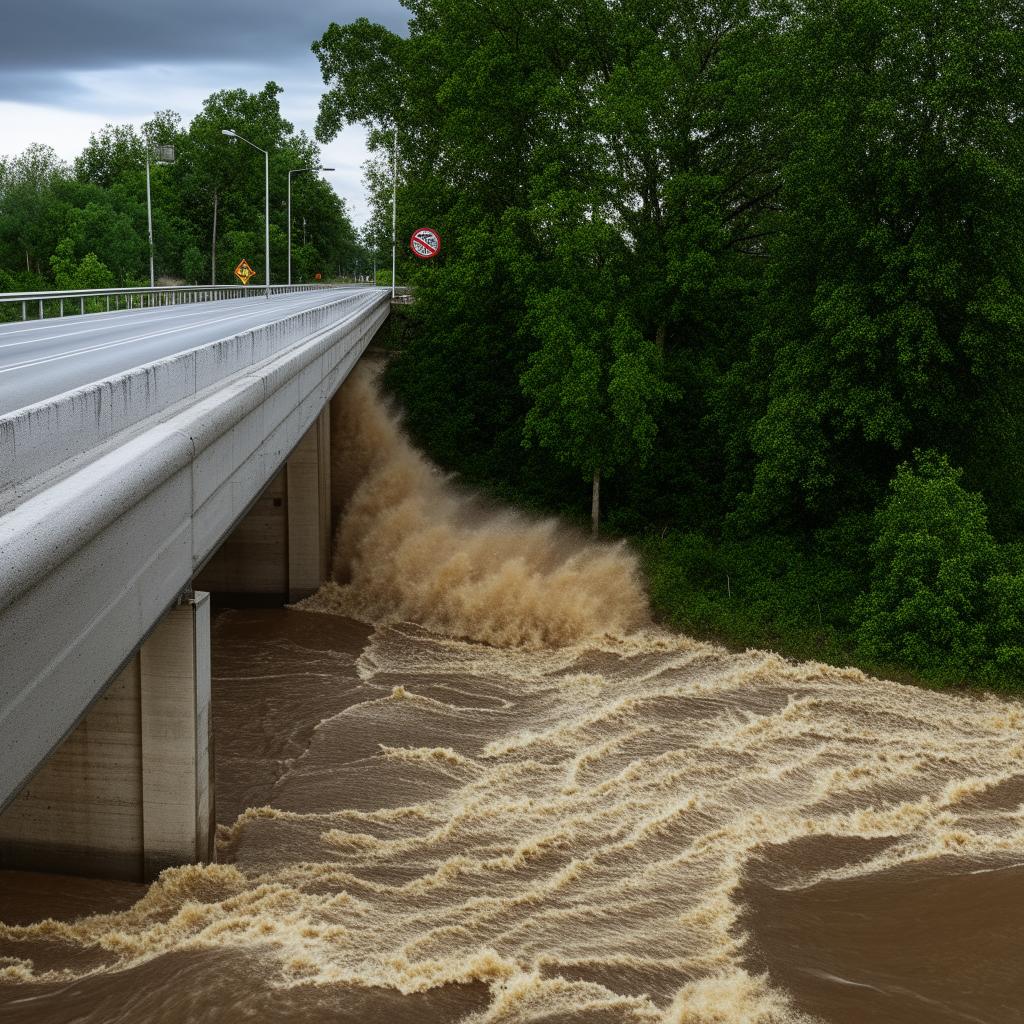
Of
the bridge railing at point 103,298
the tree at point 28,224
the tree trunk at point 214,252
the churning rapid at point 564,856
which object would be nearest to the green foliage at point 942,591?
the churning rapid at point 564,856

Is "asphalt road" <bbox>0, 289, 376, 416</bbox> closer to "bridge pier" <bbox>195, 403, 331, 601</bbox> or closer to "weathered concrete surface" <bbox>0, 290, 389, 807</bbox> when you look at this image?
"weathered concrete surface" <bbox>0, 290, 389, 807</bbox>

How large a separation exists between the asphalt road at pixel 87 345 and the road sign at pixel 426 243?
5.74 metres

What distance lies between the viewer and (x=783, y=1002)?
1216cm

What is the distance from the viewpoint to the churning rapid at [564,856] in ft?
39.9

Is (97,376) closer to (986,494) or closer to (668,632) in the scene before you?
(668,632)

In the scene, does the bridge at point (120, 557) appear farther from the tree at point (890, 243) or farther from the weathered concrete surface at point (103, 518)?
the tree at point (890, 243)

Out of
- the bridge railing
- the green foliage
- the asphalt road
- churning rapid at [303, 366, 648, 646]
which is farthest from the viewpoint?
the bridge railing

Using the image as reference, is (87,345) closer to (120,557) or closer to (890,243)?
(120,557)

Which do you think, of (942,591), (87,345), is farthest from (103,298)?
(942,591)

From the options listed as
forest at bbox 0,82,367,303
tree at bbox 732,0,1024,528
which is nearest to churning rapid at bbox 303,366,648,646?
tree at bbox 732,0,1024,528

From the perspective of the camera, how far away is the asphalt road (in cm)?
1364

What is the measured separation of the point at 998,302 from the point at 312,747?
17525mm

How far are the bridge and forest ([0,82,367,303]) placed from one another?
38868 mm

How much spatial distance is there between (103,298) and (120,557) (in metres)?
40.3
